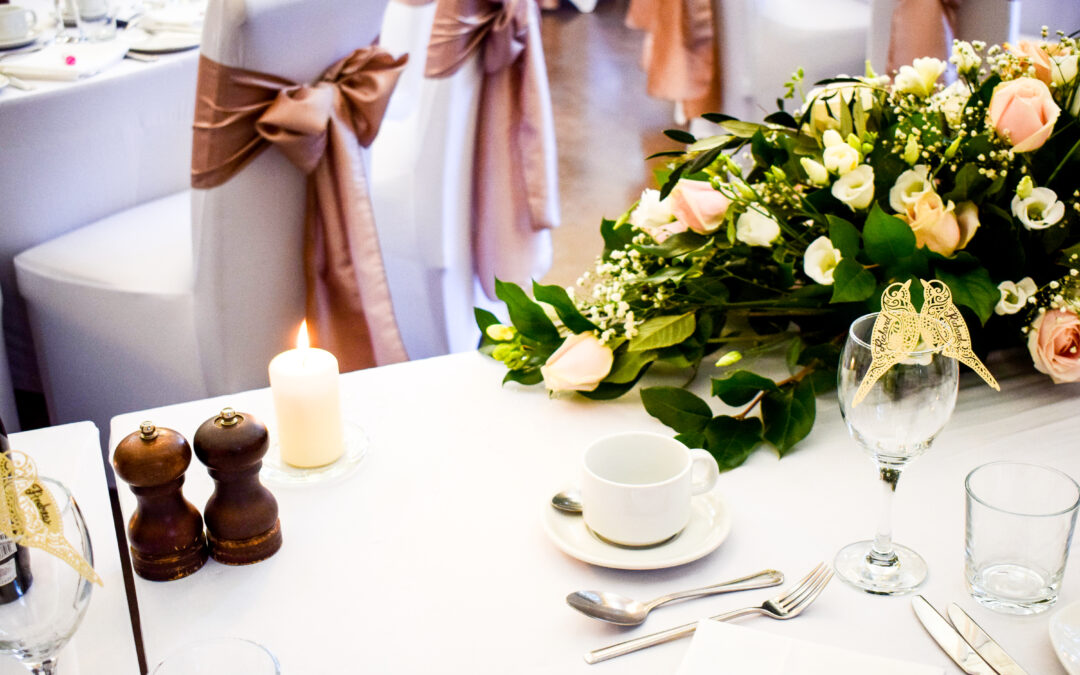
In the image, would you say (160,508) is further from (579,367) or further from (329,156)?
(329,156)

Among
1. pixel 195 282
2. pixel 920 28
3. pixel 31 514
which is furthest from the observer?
pixel 920 28

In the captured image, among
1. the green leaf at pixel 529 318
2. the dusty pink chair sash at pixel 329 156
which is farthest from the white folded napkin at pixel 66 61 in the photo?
the green leaf at pixel 529 318

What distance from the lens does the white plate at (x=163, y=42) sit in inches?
83.6

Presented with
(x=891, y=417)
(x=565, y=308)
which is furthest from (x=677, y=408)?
(x=891, y=417)

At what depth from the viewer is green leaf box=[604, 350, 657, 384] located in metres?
1.11

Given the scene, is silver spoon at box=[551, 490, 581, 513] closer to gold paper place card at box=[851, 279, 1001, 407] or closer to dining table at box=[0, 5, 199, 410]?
gold paper place card at box=[851, 279, 1001, 407]

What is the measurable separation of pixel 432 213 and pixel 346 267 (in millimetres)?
286

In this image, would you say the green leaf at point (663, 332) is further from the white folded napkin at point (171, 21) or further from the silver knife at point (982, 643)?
the white folded napkin at point (171, 21)

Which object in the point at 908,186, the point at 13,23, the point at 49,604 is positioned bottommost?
the point at 49,604

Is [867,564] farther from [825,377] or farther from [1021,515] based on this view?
[825,377]

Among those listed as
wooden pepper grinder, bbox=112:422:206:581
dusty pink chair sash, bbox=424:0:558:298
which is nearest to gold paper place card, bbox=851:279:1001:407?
wooden pepper grinder, bbox=112:422:206:581

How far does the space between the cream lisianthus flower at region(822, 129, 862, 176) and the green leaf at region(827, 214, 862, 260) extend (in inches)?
2.1

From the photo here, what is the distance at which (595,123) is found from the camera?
14.4ft

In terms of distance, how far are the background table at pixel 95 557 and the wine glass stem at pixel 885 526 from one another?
0.58 m
